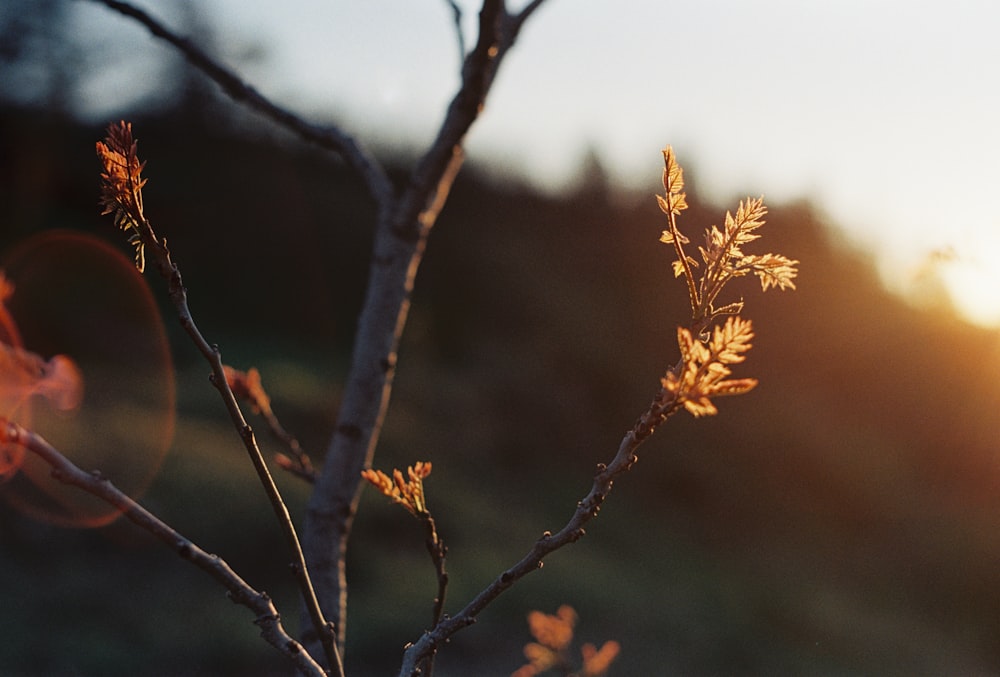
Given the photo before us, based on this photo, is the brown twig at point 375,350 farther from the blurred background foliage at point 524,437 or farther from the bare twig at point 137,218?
the blurred background foliage at point 524,437

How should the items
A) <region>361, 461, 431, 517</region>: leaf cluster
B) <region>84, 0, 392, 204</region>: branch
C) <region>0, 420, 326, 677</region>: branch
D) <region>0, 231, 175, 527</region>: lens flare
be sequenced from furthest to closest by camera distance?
1. <region>0, 231, 175, 527</region>: lens flare
2. <region>84, 0, 392, 204</region>: branch
3. <region>361, 461, 431, 517</region>: leaf cluster
4. <region>0, 420, 326, 677</region>: branch

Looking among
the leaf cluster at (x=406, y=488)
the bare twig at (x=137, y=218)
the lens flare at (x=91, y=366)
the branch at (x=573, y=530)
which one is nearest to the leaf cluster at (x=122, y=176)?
the bare twig at (x=137, y=218)

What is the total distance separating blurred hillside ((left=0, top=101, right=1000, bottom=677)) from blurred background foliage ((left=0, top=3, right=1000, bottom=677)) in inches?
1.9

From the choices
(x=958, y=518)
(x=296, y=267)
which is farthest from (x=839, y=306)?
(x=296, y=267)

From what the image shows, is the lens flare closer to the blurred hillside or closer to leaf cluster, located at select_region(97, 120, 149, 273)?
the blurred hillside

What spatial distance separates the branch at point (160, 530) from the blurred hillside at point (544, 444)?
6.99m

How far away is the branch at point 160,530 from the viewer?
686 mm

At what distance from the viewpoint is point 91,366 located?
39.9 feet

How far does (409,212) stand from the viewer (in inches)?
63.6

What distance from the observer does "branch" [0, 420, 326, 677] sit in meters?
0.69

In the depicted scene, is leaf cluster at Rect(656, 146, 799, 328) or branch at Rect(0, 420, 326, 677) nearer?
branch at Rect(0, 420, 326, 677)

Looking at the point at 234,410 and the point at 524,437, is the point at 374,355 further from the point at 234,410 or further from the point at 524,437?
the point at 524,437

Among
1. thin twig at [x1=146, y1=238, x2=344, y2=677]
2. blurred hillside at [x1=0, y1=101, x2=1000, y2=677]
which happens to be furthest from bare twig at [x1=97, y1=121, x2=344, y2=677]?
blurred hillside at [x1=0, y1=101, x2=1000, y2=677]

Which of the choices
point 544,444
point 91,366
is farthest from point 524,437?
point 91,366
